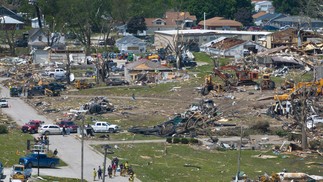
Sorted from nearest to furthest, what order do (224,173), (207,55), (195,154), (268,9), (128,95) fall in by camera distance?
(224,173) < (195,154) < (128,95) < (207,55) < (268,9)

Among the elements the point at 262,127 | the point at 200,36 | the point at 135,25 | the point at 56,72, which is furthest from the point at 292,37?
the point at 262,127

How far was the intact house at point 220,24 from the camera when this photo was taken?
123 m

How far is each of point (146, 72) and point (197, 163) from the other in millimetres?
33794

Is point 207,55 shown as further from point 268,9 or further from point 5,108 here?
point 268,9

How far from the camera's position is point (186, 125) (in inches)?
2183

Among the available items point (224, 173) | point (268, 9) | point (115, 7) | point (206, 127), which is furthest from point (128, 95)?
point (268, 9)

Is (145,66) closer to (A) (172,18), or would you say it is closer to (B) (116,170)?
(B) (116,170)

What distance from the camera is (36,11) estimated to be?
403ft

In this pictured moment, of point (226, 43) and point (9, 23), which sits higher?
point (9, 23)

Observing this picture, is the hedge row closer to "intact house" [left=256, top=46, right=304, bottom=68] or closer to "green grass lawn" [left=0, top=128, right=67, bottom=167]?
"green grass lawn" [left=0, top=128, right=67, bottom=167]

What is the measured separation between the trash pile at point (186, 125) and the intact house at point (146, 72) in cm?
2020

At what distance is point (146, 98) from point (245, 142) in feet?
58.8

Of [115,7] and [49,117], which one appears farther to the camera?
[115,7]

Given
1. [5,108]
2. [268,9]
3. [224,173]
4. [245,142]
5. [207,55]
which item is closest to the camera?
[224,173]
